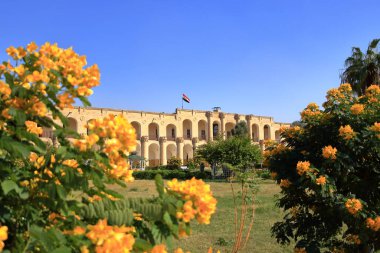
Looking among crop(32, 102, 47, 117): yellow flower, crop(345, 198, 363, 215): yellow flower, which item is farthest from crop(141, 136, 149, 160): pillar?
crop(32, 102, 47, 117): yellow flower

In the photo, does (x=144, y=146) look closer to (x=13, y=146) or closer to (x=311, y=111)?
(x=311, y=111)

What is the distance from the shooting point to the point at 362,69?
18031mm

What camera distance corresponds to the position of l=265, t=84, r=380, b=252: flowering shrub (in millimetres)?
4078

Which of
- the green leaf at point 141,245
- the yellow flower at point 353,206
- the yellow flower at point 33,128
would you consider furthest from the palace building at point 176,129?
the green leaf at point 141,245

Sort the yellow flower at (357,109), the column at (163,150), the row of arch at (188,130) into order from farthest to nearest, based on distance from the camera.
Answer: the row of arch at (188,130), the column at (163,150), the yellow flower at (357,109)

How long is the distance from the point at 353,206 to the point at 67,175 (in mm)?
3212

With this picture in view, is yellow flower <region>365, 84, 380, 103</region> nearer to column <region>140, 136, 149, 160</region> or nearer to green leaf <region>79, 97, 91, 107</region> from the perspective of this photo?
green leaf <region>79, 97, 91, 107</region>

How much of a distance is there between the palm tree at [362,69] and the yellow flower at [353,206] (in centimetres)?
1548

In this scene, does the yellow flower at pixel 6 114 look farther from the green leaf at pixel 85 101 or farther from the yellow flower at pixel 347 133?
the yellow flower at pixel 347 133

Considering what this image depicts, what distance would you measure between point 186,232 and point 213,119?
1980 inches

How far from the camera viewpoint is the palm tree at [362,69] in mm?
17938

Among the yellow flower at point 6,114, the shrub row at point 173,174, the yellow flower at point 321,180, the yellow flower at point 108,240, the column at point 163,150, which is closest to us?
the yellow flower at point 108,240

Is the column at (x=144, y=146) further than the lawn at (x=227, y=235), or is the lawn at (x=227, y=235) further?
the column at (x=144, y=146)

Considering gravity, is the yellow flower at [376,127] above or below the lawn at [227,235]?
above
